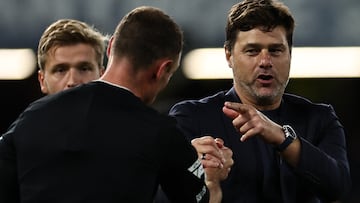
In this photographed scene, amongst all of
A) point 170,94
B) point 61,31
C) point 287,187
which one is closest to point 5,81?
point 170,94

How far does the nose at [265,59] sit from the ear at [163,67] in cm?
63

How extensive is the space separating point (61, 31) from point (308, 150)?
111cm

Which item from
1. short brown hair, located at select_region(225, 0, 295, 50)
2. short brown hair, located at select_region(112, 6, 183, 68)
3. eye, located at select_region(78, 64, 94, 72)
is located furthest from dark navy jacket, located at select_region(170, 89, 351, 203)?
short brown hair, located at select_region(112, 6, 183, 68)

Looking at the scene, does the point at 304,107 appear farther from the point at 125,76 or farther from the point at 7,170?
the point at 7,170

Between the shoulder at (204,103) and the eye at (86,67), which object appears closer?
the shoulder at (204,103)

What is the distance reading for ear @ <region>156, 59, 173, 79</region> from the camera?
317 centimetres

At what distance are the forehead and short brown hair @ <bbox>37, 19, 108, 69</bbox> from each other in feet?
1.96

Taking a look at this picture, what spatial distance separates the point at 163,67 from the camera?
3172mm

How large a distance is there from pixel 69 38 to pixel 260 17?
0.75 meters

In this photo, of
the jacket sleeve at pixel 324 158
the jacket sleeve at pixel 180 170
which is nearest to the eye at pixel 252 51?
the jacket sleeve at pixel 324 158

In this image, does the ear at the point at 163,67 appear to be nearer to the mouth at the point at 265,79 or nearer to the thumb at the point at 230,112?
the thumb at the point at 230,112

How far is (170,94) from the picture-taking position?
317 inches

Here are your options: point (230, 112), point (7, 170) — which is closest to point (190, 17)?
point (230, 112)

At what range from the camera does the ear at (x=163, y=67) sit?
125 inches
